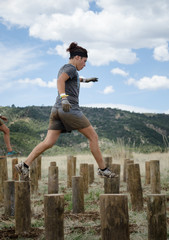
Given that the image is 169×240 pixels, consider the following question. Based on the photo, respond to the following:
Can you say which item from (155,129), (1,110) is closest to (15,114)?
(1,110)

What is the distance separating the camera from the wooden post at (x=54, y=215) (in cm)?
322

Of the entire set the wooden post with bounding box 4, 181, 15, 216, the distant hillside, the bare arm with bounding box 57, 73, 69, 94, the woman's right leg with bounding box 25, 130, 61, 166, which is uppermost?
the distant hillside

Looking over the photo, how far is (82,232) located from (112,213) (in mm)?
1398

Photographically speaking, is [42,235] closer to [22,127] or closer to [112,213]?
[112,213]

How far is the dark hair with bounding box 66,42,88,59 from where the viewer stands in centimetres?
548

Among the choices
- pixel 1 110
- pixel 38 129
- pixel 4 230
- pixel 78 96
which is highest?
pixel 1 110

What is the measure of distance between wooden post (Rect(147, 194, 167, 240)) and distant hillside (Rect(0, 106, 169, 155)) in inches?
1207

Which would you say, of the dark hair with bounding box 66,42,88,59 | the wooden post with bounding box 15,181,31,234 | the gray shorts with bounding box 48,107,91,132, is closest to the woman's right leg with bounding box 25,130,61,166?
the gray shorts with bounding box 48,107,91,132

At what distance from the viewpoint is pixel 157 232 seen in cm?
298

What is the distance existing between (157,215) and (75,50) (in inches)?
130

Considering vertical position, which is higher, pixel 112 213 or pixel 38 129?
pixel 38 129

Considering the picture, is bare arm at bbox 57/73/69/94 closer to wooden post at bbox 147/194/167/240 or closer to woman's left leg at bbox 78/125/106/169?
woman's left leg at bbox 78/125/106/169

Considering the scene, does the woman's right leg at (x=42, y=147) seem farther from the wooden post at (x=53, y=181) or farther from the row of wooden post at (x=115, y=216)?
the row of wooden post at (x=115, y=216)

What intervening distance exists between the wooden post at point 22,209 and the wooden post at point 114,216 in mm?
1563
